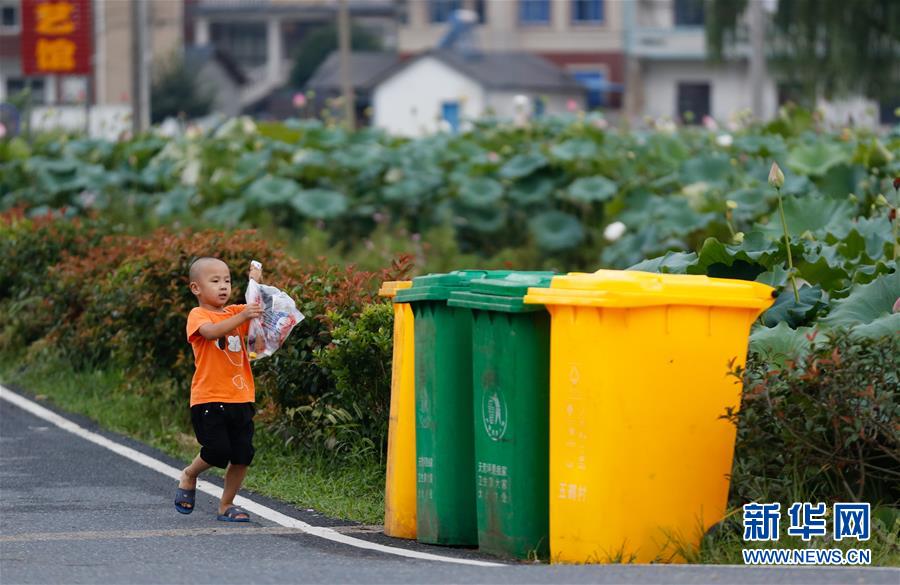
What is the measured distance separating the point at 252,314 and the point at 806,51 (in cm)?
2709

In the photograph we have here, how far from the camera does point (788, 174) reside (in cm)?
1961

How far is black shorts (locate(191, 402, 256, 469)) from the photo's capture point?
28.6ft

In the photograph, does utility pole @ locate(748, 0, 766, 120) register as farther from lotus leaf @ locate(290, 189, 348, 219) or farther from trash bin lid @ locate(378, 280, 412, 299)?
trash bin lid @ locate(378, 280, 412, 299)

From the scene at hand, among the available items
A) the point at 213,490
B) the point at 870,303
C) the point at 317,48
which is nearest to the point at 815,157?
the point at 870,303

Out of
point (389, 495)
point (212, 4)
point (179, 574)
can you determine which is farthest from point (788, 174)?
point (212, 4)

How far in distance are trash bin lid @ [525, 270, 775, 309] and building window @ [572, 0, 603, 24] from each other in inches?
2641

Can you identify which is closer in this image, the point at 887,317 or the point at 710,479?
the point at 710,479

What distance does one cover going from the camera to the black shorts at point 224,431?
28.6 ft

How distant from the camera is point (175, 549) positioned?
820 centimetres

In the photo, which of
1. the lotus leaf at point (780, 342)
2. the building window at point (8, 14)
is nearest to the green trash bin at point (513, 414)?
the lotus leaf at point (780, 342)

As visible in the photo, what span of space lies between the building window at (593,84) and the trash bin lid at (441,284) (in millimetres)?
60323

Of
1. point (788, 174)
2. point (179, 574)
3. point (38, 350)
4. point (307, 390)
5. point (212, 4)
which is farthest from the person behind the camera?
point (212, 4)

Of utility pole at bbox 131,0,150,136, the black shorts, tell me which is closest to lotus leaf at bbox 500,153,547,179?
Result: utility pole at bbox 131,0,150,136

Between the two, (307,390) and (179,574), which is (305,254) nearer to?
(307,390)
